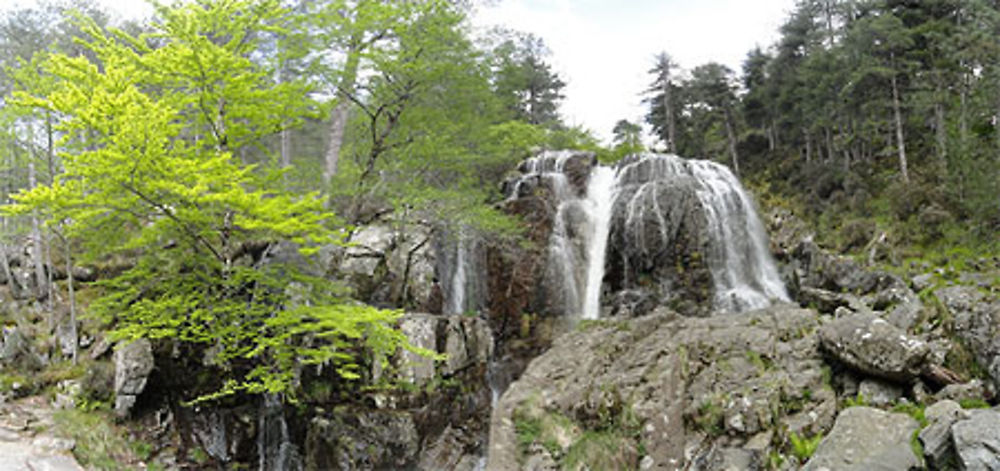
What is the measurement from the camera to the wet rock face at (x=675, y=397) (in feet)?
19.7

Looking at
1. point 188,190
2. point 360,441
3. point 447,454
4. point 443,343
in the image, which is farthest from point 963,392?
point 360,441

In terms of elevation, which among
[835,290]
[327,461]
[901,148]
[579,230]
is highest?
[901,148]

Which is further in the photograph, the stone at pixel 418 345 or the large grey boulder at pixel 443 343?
the large grey boulder at pixel 443 343

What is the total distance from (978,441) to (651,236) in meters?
14.1

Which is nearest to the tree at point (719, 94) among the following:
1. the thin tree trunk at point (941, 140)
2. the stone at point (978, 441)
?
the thin tree trunk at point (941, 140)

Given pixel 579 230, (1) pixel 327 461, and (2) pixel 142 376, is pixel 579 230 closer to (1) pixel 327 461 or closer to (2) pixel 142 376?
(1) pixel 327 461

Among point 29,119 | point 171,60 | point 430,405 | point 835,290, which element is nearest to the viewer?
point 171,60

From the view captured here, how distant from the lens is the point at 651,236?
60.5 ft

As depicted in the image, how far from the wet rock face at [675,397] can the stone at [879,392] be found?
0.37 meters

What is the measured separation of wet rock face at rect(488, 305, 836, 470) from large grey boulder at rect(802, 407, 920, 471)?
1.77 feet

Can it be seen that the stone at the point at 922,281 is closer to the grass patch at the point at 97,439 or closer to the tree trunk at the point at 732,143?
the tree trunk at the point at 732,143

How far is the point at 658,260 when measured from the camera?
1827 cm

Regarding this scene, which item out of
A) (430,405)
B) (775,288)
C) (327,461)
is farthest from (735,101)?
(327,461)

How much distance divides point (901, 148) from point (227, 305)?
26.3 meters
